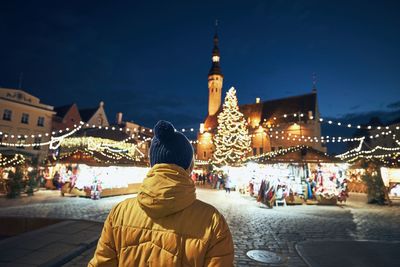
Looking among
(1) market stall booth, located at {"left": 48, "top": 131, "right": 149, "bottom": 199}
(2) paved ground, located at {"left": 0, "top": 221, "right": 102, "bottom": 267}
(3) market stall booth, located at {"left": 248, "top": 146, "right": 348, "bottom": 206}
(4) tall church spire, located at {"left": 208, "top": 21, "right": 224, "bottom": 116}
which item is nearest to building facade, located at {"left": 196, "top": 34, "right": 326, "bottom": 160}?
(4) tall church spire, located at {"left": 208, "top": 21, "right": 224, "bottom": 116}

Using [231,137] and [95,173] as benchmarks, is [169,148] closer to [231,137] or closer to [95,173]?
[95,173]

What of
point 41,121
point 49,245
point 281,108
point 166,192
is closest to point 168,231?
point 166,192

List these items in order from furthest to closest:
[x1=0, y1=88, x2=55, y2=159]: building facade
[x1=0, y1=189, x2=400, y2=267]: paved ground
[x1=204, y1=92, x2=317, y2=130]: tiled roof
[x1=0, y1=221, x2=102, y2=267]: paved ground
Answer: [x1=204, y1=92, x2=317, y2=130]: tiled roof → [x1=0, y1=88, x2=55, y2=159]: building facade → [x1=0, y1=189, x2=400, y2=267]: paved ground → [x1=0, y1=221, x2=102, y2=267]: paved ground

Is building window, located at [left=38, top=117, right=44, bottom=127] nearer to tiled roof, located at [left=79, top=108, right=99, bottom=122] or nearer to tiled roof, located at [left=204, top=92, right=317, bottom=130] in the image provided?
tiled roof, located at [left=79, top=108, right=99, bottom=122]

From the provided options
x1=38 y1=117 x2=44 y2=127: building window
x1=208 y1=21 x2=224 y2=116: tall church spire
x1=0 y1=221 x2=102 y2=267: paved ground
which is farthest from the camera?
x1=208 y1=21 x2=224 y2=116: tall church spire

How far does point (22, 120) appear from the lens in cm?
3275

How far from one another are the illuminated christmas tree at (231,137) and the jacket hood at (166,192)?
98.9 ft

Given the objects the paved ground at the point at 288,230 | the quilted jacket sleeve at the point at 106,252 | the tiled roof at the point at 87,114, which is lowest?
the paved ground at the point at 288,230

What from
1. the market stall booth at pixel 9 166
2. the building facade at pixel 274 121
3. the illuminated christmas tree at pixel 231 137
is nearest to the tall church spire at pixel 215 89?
the building facade at pixel 274 121

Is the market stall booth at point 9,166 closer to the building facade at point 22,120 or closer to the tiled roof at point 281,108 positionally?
the building facade at point 22,120

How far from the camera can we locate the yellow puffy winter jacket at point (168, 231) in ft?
5.11

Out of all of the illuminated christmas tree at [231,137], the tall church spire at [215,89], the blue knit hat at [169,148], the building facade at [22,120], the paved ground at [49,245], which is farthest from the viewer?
the tall church spire at [215,89]

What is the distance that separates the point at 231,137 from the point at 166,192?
3103 cm

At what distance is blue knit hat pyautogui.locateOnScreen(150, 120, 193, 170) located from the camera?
5.96ft
